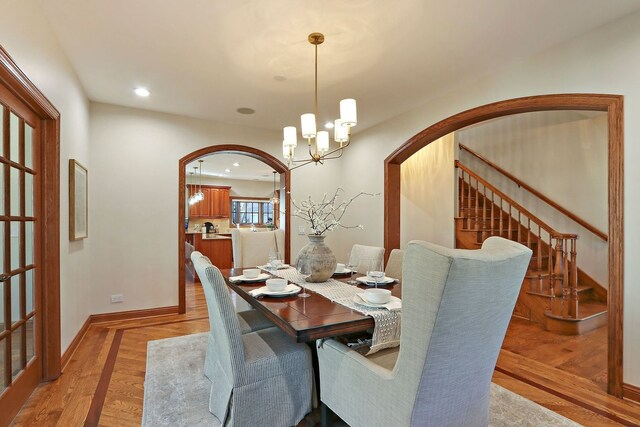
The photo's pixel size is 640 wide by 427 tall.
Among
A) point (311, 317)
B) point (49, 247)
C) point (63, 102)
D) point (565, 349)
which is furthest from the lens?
point (565, 349)

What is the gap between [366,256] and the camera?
334cm

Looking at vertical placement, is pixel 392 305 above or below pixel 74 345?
above

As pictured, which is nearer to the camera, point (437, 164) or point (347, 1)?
point (347, 1)

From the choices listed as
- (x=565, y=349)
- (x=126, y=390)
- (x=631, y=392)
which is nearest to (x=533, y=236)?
(x=565, y=349)

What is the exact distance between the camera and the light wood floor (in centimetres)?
209

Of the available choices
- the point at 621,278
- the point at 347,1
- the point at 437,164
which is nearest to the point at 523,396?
the point at 621,278

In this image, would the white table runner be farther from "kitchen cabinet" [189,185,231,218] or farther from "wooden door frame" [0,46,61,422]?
"kitchen cabinet" [189,185,231,218]

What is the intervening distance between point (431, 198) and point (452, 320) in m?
4.05

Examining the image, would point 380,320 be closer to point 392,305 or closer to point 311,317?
point 392,305

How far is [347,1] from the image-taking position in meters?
A: 2.12

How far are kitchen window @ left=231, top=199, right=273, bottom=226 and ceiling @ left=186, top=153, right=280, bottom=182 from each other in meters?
0.84

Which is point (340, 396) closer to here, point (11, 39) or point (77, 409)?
point (77, 409)

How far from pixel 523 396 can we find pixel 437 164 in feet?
11.0

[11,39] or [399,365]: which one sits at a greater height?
[11,39]
